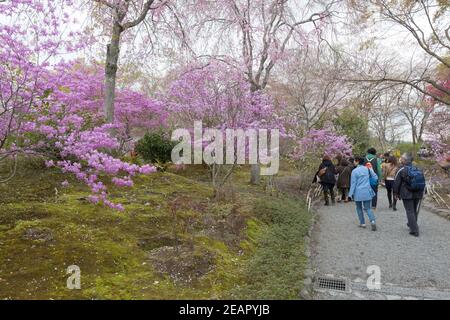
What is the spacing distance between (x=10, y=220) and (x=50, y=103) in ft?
6.49

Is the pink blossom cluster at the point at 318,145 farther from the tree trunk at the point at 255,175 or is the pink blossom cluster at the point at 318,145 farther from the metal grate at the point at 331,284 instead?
the metal grate at the point at 331,284

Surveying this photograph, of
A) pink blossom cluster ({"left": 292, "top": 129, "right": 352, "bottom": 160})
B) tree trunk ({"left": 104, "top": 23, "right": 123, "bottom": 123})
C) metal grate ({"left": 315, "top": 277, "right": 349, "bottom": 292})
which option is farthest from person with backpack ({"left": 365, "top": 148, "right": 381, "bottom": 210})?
tree trunk ({"left": 104, "top": 23, "right": 123, "bottom": 123})

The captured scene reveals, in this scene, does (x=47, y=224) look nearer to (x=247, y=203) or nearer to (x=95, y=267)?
(x=95, y=267)

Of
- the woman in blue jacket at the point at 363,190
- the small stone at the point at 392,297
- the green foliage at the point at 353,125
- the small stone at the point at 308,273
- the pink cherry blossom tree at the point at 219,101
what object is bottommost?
the small stone at the point at 392,297

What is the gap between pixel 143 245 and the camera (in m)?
5.04

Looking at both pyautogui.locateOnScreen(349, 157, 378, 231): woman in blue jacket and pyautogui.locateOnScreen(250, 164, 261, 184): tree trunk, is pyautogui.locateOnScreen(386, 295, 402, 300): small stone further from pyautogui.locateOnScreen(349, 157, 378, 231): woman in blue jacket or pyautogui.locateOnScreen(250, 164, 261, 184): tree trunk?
pyautogui.locateOnScreen(250, 164, 261, 184): tree trunk

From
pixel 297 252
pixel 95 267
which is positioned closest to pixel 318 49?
pixel 297 252

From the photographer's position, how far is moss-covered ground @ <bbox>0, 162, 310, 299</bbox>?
12.4 feet

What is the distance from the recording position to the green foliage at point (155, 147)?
41.4 ft

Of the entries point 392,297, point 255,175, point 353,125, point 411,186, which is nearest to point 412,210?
point 411,186

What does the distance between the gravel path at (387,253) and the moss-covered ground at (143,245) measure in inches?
20.6

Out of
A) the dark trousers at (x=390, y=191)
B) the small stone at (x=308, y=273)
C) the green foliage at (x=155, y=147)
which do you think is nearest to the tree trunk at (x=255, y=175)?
the green foliage at (x=155, y=147)

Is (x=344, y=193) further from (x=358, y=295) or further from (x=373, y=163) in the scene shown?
(x=358, y=295)

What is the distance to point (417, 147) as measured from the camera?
28.7 meters
